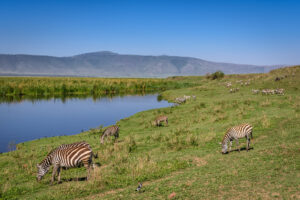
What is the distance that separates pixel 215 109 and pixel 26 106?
98.0 ft

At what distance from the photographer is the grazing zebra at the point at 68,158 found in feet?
36.5

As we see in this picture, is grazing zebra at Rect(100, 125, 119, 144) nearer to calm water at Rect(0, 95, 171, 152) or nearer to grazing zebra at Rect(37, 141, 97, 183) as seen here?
grazing zebra at Rect(37, 141, 97, 183)

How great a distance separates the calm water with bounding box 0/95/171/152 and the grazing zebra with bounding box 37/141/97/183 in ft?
35.1

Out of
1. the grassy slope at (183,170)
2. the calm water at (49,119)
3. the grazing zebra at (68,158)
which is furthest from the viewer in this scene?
the calm water at (49,119)

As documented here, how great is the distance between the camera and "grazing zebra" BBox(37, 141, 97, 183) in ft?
36.5

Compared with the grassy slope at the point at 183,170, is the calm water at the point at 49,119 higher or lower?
lower

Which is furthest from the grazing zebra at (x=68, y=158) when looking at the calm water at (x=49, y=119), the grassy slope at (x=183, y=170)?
the calm water at (x=49, y=119)

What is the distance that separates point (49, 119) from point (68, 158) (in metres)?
23.4

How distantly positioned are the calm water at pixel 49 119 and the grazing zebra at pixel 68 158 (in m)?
10.7

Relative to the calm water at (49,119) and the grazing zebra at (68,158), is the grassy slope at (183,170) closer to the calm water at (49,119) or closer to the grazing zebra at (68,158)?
the grazing zebra at (68,158)

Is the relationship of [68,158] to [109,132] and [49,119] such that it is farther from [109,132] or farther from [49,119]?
[49,119]

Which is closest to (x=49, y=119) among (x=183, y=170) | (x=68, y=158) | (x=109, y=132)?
(x=109, y=132)

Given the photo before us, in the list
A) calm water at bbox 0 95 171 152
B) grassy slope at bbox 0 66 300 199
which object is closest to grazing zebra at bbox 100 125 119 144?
grassy slope at bbox 0 66 300 199

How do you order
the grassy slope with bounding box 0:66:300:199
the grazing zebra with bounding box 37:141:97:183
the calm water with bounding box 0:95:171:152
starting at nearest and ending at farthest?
the grassy slope with bounding box 0:66:300:199
the grazing zebra with bounding box 37:141:97:183
the calm water with bounding box 0:95:171:152
